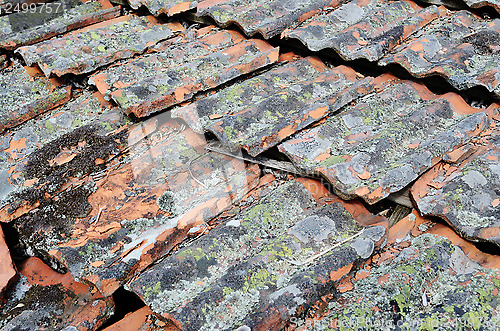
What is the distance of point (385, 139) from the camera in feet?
6.63

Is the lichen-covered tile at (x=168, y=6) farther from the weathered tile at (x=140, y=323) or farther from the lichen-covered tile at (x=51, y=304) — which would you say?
the weathered tile at (x=140, y=323)

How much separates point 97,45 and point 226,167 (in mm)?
Result: 1545

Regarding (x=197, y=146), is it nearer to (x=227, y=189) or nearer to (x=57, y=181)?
(x=227, y=189)

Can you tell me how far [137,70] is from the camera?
8.55 ft

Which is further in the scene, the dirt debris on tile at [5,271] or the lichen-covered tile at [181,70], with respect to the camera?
the lichen-covered tile at [181,70]

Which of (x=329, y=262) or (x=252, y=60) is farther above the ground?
(x=252, y=60)

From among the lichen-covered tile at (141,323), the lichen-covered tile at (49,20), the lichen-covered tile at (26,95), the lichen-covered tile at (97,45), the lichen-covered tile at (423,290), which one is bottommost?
the lichen-covered tile at (423,290)

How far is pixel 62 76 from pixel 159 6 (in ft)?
3.16

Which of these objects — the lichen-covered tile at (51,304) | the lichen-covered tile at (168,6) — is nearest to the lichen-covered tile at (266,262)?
the lichen-covered tile at (51,304)

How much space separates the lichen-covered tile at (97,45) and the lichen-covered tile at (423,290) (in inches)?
86.6

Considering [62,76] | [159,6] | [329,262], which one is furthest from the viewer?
[159,6]

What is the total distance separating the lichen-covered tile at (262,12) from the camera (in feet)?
9.01

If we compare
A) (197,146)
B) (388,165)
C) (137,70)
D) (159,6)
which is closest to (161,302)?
(197,146)

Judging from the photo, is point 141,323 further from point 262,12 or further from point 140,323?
point 262,12
